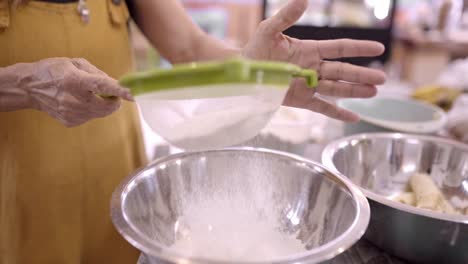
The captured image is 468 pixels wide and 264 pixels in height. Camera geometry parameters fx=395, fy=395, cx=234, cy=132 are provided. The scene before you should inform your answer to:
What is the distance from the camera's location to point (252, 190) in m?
0.60

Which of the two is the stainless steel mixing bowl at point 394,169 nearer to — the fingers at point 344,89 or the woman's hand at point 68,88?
the fingers at point 344,89

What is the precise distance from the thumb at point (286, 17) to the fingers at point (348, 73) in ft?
0.35

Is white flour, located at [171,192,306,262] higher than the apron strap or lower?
lower

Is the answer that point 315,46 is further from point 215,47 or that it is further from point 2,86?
point 2,86

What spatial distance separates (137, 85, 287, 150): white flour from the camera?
0.45 metres

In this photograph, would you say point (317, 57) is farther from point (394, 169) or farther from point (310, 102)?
point (394, 169)

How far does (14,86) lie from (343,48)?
47cm

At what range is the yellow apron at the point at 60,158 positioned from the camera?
1.90ft

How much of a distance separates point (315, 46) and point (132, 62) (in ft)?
1.14

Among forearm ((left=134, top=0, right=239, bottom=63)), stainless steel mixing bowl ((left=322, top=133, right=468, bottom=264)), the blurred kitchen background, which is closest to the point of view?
stainless steel mixing bowl ((left=322, top=133, right=468, bottom=264))

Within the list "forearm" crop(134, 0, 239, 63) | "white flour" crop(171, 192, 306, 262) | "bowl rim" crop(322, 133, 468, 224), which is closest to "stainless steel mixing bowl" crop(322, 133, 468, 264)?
"bowl rim" crop(322, 133, 468, 224)

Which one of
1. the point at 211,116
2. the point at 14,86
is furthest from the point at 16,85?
the point at 211,116

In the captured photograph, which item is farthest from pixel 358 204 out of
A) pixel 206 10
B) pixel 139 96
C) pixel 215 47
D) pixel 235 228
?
pixel 206 10

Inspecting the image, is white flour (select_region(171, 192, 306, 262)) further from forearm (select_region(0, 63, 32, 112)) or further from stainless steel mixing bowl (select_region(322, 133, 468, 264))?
forearm (select_region(0, 63, 32, 112))
